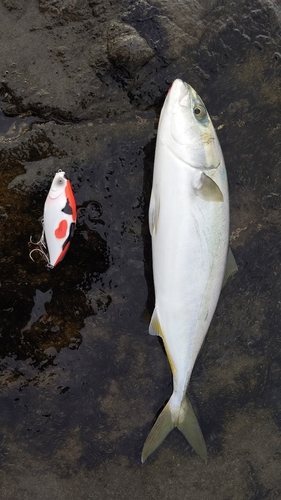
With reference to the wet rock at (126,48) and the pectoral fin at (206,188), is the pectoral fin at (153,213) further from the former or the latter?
the wet rock at (126,48)

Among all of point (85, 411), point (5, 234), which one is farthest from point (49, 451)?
point (5, 234)

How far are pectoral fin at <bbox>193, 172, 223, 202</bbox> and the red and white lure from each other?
2.80ft

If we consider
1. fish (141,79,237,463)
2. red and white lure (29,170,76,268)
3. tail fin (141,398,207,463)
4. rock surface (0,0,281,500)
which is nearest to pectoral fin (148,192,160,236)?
fish (141,79,237,463)

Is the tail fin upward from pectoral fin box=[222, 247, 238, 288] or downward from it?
downward

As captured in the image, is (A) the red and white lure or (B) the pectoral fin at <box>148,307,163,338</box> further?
(B) the pectoral fin at <box>148,307,163,338</box>

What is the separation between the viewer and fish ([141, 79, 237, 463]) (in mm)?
Answer: 3143

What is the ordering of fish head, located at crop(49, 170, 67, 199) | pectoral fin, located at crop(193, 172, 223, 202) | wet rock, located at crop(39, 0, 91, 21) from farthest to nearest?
1. wet rock, located at crop(39, 0, 91, 21)
2. fish head, located at crop(49, 170, 67, 199)
3. pectoral fin, located at crop(193, 172, 223, 202)

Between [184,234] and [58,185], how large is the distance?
3.01ft

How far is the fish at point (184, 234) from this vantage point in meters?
3.14

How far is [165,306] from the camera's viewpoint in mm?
3332

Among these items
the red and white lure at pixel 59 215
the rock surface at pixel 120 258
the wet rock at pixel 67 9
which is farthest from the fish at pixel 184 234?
the wet rock at pixel 67 9

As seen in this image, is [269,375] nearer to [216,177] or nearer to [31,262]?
[216,177]

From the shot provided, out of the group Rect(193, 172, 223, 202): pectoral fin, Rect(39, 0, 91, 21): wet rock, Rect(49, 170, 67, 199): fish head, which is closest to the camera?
Rect(193, 172, 223, 202): pectoral fin

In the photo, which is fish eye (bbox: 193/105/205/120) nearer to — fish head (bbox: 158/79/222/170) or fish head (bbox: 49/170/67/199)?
fish head (bbox: 158/79/222/170)
